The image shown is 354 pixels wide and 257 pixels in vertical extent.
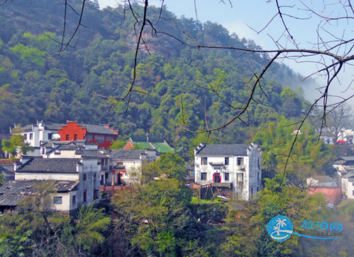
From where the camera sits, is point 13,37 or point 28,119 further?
point 13,37

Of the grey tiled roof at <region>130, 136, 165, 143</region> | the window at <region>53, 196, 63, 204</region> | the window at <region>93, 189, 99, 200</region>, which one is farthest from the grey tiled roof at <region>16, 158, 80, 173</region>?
the grey tiled roof at <region>130, 136, 165, 143</region>

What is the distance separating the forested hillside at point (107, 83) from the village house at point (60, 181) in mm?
9059

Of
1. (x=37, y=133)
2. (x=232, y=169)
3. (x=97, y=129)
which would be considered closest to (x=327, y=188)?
(x=232, y=169)

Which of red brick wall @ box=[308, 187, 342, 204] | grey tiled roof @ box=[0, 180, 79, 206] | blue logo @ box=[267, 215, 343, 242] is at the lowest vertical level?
blue logo @ box=[267, 215, 343, 242]

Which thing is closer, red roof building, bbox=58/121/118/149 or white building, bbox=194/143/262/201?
white building, bbox=194/143/262/201

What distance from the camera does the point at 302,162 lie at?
21.6 m

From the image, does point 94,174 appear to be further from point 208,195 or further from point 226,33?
point 226,33

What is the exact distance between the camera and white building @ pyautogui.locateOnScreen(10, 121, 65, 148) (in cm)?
2280

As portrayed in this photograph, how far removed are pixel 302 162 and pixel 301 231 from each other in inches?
365

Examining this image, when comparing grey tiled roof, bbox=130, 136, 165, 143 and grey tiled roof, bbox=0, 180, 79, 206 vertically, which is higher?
grey tiled roof, bbox=130, 136, 165, 143

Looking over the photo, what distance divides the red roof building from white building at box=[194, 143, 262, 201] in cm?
696

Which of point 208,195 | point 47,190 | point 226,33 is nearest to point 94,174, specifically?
point 47,190

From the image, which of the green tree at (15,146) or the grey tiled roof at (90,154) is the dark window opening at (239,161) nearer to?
the grey tiled roof at (90,154)

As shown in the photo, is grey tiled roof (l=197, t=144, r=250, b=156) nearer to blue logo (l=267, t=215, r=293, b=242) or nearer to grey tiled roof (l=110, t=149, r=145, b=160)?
grey tiled roof (l=110, t=149, r=145, b=160)
